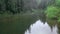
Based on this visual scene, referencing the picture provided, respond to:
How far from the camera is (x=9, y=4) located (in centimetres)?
6419

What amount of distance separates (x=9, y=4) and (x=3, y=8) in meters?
5.39

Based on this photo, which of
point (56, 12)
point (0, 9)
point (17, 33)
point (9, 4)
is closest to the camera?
point (17, 33)

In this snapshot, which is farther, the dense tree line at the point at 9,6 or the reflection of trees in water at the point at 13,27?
the dense tree line at the point at 9,6

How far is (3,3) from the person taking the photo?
5972cm

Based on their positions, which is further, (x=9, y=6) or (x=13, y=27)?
(x=9, y=6)

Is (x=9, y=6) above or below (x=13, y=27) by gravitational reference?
below

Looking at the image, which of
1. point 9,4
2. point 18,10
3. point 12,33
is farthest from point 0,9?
point 12,33

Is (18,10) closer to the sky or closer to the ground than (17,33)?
closer to the ground

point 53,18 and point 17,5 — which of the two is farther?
point 17,5

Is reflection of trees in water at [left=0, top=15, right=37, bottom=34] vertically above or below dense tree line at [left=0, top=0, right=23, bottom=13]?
→ above

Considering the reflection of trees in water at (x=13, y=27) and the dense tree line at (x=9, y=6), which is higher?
the reflection of trees in water at (x=13, y=27)

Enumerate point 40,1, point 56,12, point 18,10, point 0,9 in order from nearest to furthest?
point 56,12
point 0,9
point 18,10
point 40,1

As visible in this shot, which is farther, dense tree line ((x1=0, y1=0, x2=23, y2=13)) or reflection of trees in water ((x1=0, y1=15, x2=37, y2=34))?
dense tree line ((x1=0, y1=0, x2=23, y2=13))

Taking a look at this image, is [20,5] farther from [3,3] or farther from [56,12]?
[56,12]
